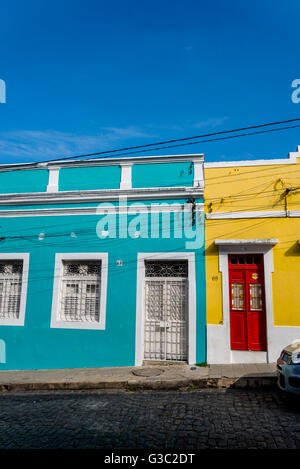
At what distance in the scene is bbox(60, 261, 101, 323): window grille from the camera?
849 cm

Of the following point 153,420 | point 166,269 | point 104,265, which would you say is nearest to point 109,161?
point 104,265

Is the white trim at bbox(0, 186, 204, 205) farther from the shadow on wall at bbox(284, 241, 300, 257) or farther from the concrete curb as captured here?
the concrete curb

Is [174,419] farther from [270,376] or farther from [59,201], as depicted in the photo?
[59,201]

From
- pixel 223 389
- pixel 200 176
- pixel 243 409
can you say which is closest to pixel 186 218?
pixel 200 176

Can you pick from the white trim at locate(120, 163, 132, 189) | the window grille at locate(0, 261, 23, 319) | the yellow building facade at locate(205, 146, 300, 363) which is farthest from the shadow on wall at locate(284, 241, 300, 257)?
the window grille at locate(0, 261, 23, 319)

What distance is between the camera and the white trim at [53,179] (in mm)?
9125

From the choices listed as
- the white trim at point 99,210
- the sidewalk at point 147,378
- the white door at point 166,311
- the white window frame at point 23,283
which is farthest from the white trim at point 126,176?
the sidewalk at point 147,378

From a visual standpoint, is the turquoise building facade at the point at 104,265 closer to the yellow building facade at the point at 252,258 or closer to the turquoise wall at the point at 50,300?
the turquoise wall at the point at 50,300

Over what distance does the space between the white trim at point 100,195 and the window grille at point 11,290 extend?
175 cm

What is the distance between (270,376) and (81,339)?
4.38 metres

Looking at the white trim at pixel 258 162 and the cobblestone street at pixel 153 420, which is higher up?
the white trim at pixel 258 162

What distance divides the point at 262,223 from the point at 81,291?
481cm

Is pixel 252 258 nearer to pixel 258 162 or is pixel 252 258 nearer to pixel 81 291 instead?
pixel 258 162

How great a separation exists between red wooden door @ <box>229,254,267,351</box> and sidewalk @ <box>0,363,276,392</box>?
575 mm
